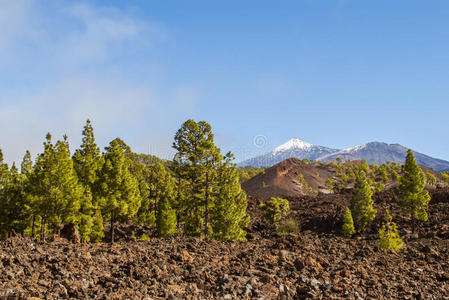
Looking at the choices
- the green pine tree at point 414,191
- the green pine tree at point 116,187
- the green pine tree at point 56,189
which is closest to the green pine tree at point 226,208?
the green pine tree at point 116,187

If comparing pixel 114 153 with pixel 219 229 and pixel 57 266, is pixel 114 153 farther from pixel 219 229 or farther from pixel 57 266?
pixel 57 266

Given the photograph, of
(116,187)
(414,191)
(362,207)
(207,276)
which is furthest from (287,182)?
(207,276)

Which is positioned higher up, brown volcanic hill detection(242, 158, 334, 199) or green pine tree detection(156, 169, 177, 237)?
brown volcanic hill detection(242, 158, 334, 199)

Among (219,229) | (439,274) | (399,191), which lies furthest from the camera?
(399,191)

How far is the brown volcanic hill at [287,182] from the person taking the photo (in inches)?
4050

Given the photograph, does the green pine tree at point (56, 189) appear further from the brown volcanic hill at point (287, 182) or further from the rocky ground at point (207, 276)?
the brown volcanic hill at point (287, 182)

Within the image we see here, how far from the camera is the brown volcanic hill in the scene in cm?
10287

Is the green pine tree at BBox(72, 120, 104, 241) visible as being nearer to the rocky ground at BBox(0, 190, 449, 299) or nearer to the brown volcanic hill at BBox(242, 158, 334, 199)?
the rocky ground at BBox(0, 190, 449, 299)

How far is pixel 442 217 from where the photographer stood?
39.0 metres

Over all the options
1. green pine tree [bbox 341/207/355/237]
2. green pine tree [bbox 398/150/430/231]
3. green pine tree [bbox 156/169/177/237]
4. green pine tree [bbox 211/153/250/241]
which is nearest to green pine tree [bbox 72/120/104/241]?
green pine tree [bbox 156/169/177/237]

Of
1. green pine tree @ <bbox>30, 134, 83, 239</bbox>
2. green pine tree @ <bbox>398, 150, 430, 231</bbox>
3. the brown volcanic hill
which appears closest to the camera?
green pine tree @ <bbox>30, 134, 83, 239</bbox>

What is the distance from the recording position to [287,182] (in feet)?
373

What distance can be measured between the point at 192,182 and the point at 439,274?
64.6 feet

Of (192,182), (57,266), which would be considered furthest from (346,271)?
(192,182)
